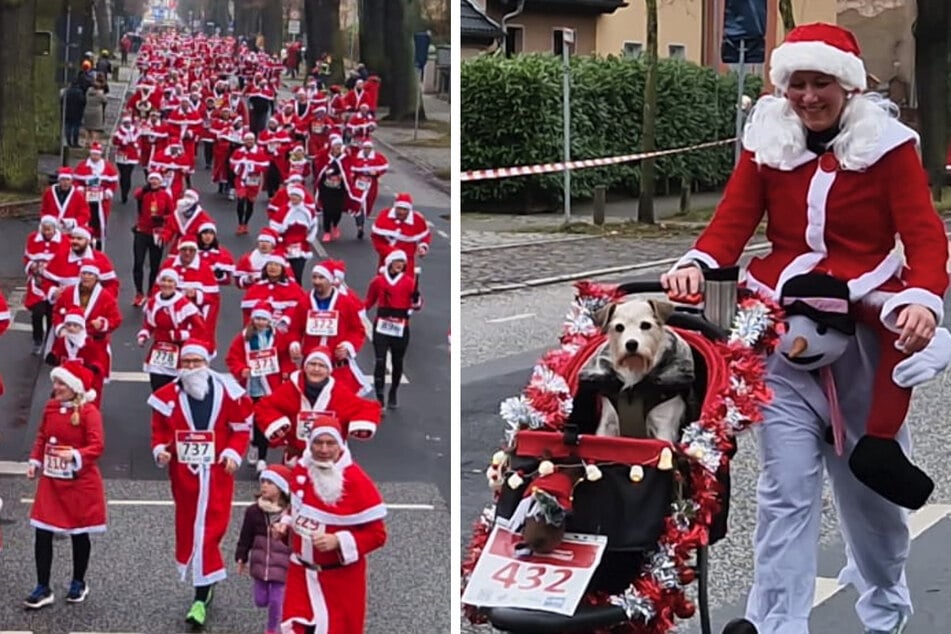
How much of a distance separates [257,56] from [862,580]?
5.45 ft

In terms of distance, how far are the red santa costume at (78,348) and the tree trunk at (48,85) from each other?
0.38 meters

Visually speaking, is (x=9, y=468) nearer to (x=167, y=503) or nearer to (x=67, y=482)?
(x=67, y=482)

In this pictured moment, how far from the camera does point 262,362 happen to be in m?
3.30

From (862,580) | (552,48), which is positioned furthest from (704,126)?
(862,580)

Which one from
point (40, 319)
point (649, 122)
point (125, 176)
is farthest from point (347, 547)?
point (649, 122)

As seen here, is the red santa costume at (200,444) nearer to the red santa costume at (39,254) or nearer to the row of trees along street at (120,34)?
the red santa costume at (39,254)

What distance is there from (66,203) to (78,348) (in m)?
0.33

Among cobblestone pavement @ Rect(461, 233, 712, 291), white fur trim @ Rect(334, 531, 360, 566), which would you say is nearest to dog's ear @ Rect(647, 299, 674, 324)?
white fur trim @ Rect(334, 531, 360, 566)

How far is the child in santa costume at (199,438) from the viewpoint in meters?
3.24

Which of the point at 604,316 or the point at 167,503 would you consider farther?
the point at 167,503

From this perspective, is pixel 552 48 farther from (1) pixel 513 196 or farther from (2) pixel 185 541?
(2) pixel 185 541

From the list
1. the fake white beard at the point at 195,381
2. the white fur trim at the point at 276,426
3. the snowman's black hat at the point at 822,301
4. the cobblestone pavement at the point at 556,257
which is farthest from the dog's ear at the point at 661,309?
the fake white beard at the point at 195,381

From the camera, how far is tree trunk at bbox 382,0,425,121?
302 cm

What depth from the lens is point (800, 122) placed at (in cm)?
221
